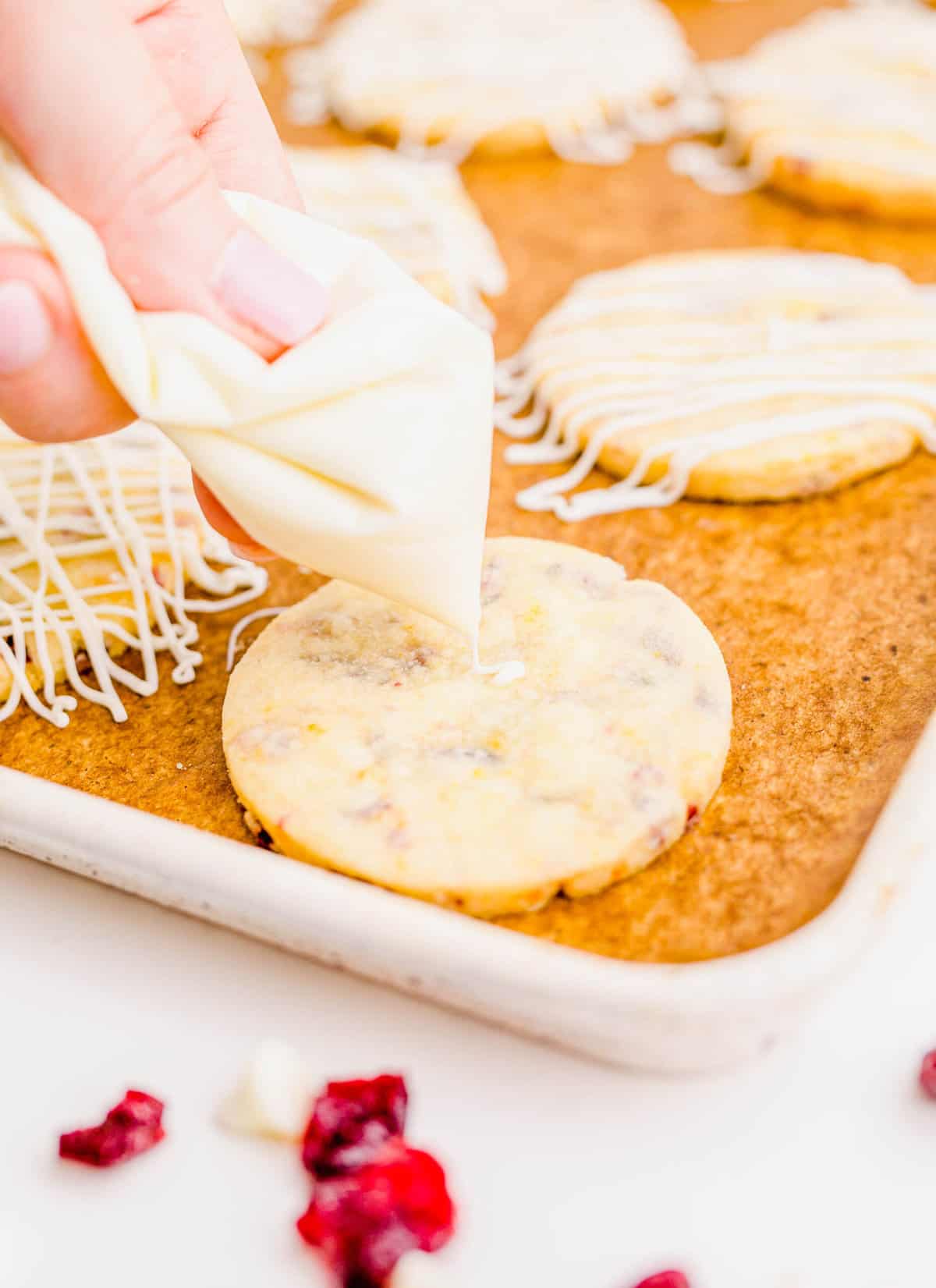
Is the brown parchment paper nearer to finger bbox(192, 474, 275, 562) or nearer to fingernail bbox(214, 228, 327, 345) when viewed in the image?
finger bbox(192, 474, 275, 562)

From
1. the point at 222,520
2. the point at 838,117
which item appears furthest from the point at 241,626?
the point at 838,117

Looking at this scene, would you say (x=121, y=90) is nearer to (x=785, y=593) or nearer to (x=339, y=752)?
(x=339, y=752)

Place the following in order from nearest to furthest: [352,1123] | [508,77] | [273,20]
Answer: [352,1123], [508,77], [273,20]

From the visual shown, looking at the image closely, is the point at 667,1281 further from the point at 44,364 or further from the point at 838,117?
the point at 838,117

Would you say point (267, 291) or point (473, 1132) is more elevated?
point (267, 291)

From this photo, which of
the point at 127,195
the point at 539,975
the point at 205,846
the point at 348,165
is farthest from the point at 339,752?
the point at 348,165

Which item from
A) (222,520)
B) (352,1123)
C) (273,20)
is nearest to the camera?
(352,1123)

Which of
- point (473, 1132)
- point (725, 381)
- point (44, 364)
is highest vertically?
point (44, 364)
